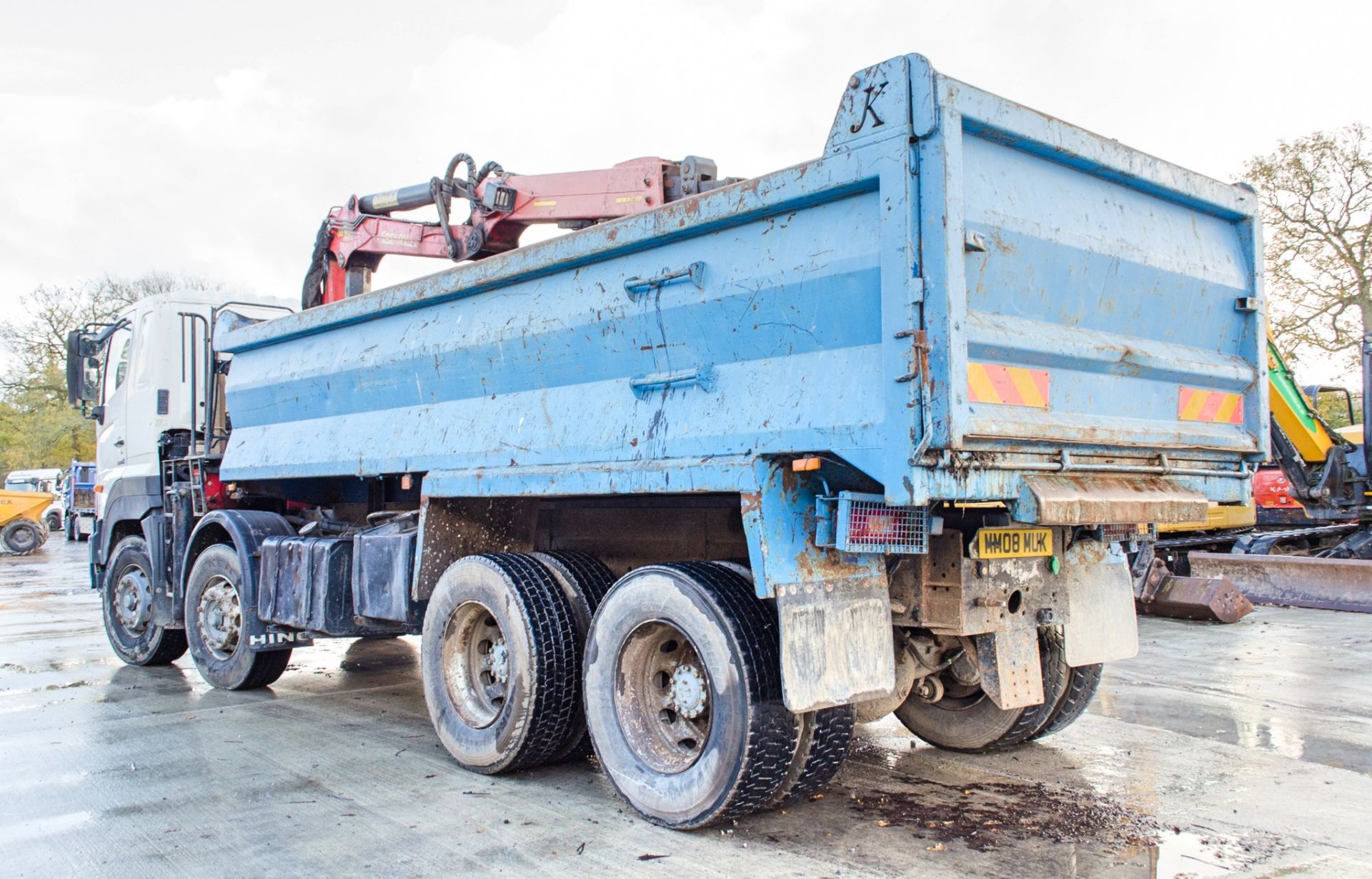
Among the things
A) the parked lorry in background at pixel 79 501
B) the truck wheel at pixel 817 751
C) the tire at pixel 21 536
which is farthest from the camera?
the parked lorry in background at pixel 79 501

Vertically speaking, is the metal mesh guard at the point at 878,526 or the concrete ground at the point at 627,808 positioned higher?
the metal mesh guard at the point at 878,526

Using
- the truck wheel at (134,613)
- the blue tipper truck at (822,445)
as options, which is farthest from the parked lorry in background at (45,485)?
the blue tipper truck at (822,445)

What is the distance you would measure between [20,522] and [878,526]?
26.8 m

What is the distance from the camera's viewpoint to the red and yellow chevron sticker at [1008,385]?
11.4ft

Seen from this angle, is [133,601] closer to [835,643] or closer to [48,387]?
[835,643]

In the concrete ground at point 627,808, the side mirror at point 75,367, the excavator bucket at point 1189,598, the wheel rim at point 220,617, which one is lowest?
the concrete ground at point 627,808

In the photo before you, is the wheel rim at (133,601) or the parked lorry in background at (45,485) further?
the parked lorry in background at (45,485)

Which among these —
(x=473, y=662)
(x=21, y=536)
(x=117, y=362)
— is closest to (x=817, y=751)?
(x=473, y=662)

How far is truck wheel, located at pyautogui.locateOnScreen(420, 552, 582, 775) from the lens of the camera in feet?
15.0

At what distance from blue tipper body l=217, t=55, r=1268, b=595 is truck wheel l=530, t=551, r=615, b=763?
413 mm

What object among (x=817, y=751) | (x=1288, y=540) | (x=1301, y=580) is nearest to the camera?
(x=817, y=751)

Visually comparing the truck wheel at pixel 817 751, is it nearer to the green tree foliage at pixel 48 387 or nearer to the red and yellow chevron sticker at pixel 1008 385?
the red and yellow chevron sticker at pixel 1008 385

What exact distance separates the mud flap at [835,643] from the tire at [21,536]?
87.2ft

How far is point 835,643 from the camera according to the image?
3.72 m
